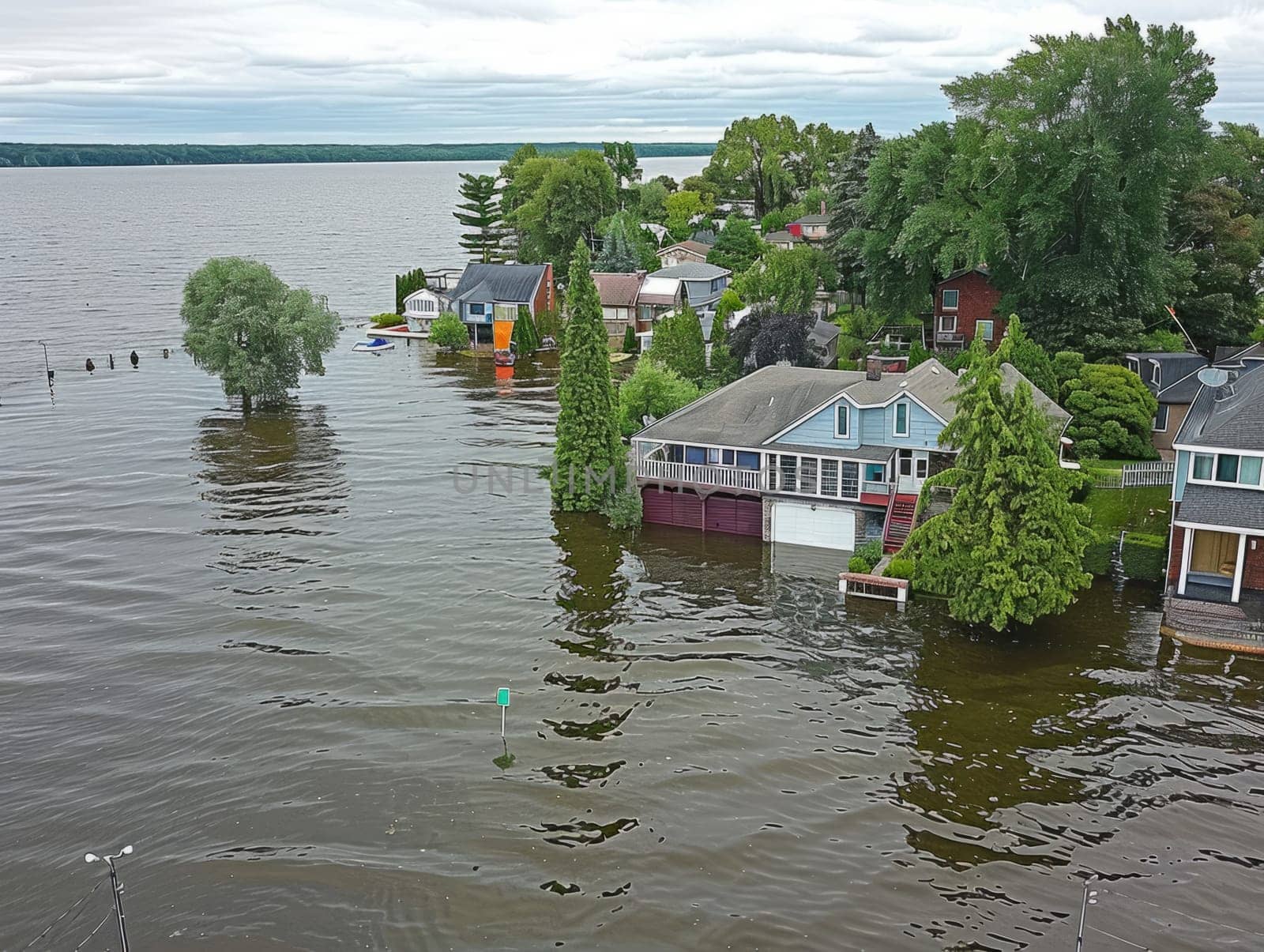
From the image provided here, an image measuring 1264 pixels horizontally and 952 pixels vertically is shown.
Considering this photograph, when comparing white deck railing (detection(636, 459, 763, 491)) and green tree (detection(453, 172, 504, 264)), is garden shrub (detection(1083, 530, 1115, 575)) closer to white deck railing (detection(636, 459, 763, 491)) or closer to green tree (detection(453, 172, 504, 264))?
white deck railing (detection(636, 459, 763, 491))

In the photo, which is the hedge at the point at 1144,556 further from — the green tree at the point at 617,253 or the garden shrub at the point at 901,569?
the green tree at the point at 617,253

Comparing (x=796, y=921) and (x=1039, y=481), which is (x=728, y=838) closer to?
(x=796, y=921)

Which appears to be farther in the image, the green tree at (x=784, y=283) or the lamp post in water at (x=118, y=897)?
the green tree at (x=784, y=283)

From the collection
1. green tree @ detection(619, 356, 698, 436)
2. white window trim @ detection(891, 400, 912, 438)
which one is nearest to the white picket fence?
white window trim @ detection(891, 400, 912, 438)

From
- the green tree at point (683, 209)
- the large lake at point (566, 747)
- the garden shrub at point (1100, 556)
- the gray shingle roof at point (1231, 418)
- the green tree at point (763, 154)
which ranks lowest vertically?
the large lake at point (566, 747)

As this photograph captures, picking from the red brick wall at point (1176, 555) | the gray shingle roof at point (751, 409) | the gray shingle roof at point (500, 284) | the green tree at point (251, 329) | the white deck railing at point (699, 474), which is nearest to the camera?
the red brick wall at point (1176, 555)

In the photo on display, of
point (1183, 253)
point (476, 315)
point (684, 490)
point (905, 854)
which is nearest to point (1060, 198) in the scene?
point (1183, 253)

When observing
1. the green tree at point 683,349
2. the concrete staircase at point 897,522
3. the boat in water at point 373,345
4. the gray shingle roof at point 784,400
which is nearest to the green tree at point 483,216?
the boat in water at point 373,345
